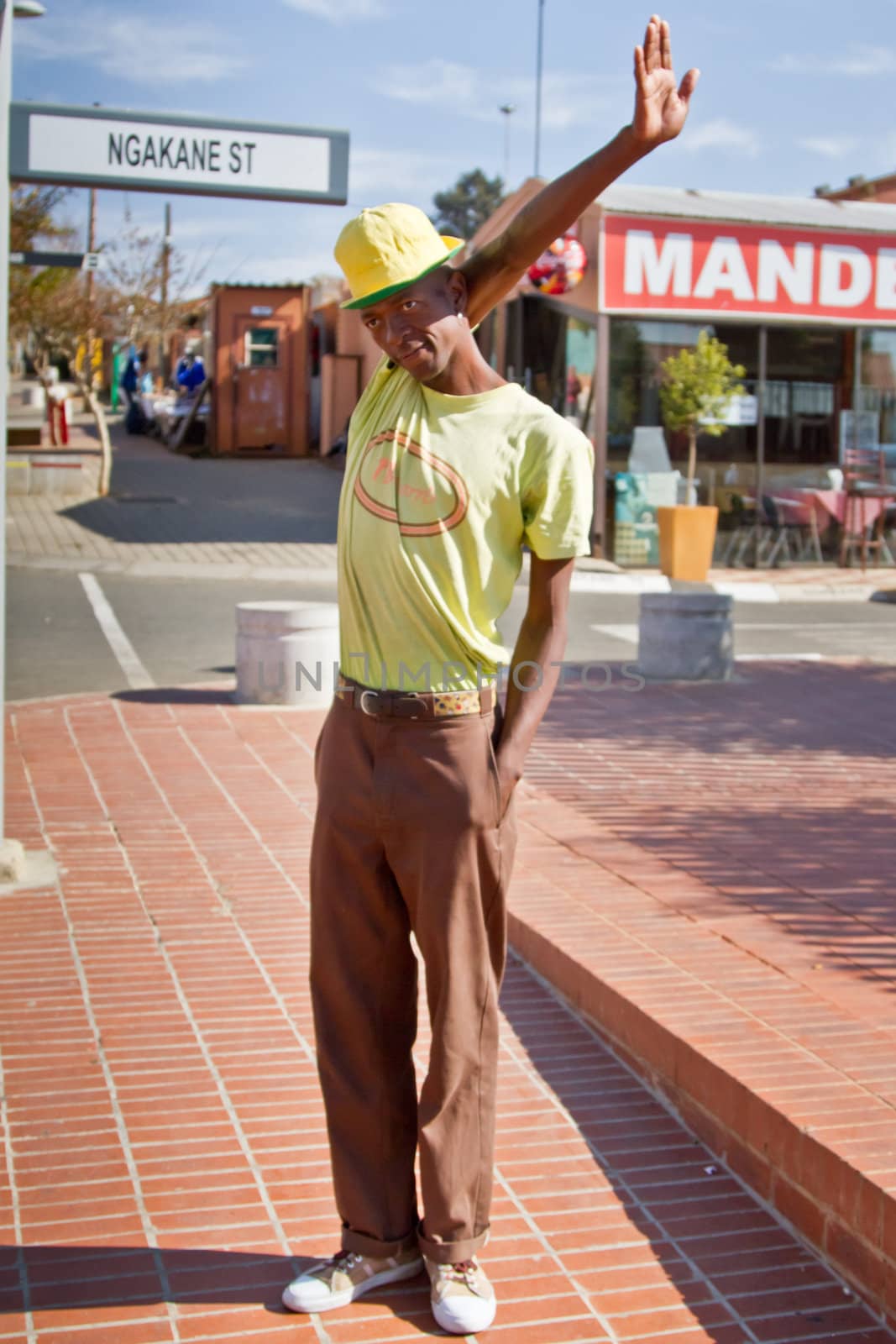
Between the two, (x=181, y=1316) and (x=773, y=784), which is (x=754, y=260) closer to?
(x=773, y=784)

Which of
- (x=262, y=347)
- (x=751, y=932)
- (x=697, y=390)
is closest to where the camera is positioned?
(x=751, y=932)

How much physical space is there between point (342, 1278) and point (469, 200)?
277 ft

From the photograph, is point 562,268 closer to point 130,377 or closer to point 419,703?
point 419,703

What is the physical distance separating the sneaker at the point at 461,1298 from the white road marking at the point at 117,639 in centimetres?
717

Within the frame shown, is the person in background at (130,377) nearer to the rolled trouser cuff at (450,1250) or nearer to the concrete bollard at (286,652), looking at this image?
the concrete bollard at (286,652)

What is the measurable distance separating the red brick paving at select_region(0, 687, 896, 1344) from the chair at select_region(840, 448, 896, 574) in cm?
1511

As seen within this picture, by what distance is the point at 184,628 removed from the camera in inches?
521

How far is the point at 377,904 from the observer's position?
9.59 feet

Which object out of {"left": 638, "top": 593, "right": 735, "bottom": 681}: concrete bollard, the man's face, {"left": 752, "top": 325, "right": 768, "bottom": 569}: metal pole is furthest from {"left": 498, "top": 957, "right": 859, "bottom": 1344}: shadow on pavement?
{"left": 752, "top": 325, "right": 768, "bottom": 569}: metal pole

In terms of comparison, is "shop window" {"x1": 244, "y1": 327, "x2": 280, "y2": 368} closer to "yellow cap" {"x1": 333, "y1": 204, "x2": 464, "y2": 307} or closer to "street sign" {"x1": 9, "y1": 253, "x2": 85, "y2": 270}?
"street sign" {"x1": 9, "y1": 253, "x2": 85, "y2": 270}

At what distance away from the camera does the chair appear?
66.0 ft

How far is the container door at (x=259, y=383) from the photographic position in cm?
2889

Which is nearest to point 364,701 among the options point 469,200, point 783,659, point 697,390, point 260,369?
point 783,659

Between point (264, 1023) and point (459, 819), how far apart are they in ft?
5.83
